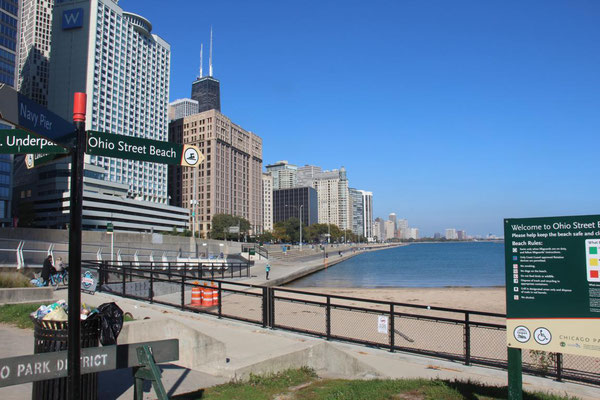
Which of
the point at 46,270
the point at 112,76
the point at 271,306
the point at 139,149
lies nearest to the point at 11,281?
the point at 46,270

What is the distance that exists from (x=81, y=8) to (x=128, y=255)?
498ft

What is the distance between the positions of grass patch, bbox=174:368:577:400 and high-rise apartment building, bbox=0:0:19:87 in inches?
4197

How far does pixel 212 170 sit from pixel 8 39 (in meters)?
84.4

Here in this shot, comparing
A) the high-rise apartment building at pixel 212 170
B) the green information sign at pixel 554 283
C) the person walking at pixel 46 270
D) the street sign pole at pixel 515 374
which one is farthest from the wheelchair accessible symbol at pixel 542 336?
the high-rise apartment building at pixel 212 170

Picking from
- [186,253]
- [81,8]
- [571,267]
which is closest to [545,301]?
[571,267]

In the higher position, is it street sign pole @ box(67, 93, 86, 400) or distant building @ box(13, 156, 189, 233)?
distant building @ box(13, 156, 189, 233)

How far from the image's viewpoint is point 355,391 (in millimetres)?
5945

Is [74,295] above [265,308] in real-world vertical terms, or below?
above

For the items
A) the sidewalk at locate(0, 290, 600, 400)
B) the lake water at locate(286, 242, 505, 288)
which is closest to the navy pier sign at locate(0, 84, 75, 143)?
the sidewalk at locate(0, 290, 600, 400)

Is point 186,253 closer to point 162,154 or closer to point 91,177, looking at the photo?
point 162,154

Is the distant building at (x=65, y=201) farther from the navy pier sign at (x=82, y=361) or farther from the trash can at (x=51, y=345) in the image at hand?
the navy pier sign at (x=82, y=361)

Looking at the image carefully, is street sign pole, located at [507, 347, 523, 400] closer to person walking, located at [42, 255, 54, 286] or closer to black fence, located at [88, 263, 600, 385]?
black fence, located at [88, 263, 600, 385]

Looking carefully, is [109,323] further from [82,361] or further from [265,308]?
[265,308]

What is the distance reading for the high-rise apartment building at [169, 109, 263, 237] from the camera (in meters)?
167
